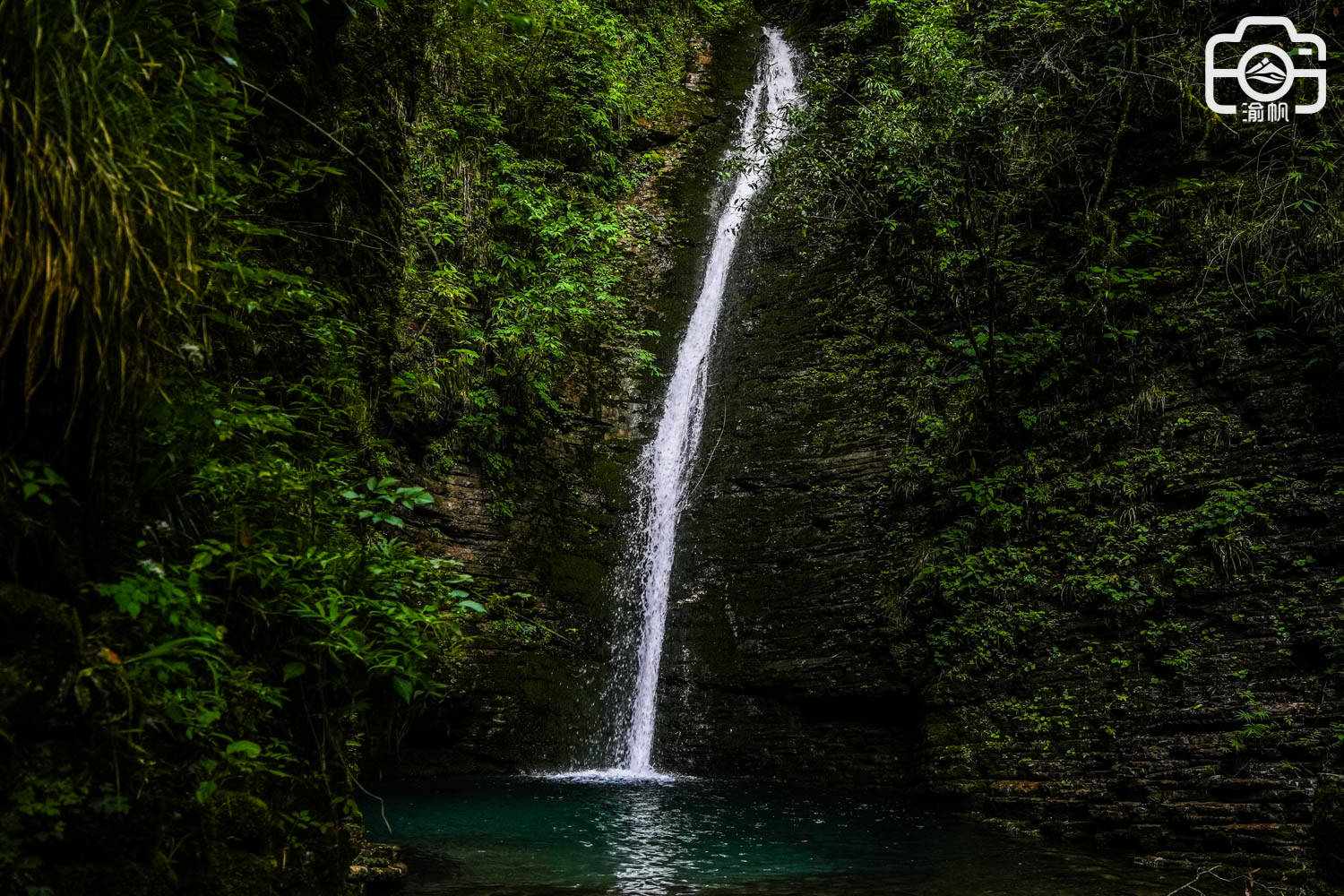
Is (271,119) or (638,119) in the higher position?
(638,119)

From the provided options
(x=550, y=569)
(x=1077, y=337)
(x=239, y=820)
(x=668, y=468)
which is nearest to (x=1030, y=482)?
(x=1077, y=337)

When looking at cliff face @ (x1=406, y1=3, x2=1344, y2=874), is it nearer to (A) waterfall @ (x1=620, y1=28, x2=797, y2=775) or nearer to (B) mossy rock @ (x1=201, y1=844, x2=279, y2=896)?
(A) waterfall @ (x1=620, y1=28, x2=797, y2=775)

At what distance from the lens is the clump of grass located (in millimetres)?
2061

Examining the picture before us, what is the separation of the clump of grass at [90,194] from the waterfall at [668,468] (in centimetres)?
830

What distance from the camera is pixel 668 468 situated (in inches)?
464

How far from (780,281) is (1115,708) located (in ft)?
27.5

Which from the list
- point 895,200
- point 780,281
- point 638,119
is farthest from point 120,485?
point 638,119

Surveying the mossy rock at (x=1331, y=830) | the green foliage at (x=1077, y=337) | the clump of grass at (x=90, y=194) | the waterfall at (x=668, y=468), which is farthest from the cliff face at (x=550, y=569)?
the mossy rock at (x=1331, y=830)

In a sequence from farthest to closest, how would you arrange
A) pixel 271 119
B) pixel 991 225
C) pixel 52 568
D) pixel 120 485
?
pixel 991 225, pixel 271 119, pixel 120 485, pixel 52 568

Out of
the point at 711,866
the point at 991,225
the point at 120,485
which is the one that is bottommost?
the point at 711,866

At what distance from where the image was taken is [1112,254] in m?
8.60

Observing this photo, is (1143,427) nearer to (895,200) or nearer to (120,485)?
(895,200)

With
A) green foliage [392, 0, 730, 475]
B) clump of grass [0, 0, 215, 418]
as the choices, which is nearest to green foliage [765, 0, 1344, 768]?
green foliage [392, 0, 730, 475]

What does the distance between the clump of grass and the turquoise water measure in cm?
386
